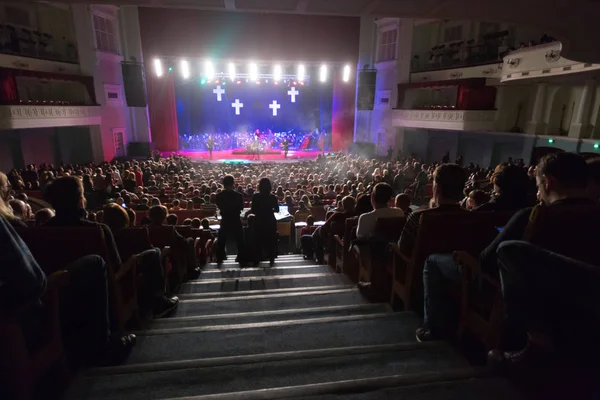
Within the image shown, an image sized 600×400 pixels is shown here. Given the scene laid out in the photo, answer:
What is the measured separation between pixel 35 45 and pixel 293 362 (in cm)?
1876

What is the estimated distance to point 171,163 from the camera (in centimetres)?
1473

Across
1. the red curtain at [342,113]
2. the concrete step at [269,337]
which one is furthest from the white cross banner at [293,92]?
the concrete step at [269,337]

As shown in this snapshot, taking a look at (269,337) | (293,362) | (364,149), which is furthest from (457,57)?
(293,362)

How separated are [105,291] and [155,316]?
99cm

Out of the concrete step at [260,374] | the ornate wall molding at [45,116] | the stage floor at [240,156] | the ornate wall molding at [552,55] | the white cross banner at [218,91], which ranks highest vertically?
the ornate wall molding at [552,55]

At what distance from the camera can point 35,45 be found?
1491 cm

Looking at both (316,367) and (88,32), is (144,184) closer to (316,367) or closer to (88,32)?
(88,32)

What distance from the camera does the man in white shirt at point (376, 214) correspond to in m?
3.45

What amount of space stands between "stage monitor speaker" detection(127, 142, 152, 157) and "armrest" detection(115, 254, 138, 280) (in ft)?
57.4

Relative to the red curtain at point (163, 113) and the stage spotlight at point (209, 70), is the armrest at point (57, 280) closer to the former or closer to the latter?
the stage spotlight at point (209, 70)

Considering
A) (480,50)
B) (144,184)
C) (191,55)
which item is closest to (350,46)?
(480,50)

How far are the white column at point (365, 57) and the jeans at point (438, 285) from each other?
19.3 meters

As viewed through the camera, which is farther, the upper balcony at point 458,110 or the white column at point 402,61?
the white column at point 402,61

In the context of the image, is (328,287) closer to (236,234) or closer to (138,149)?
(236,234)
